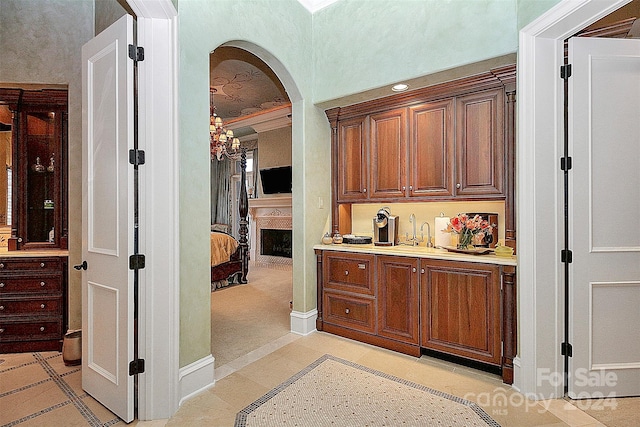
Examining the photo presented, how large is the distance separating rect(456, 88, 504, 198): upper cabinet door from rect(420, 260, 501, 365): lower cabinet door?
2.35ft

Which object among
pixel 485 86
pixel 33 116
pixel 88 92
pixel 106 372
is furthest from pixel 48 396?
pixel 485 86

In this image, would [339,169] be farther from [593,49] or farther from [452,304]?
[593,49]

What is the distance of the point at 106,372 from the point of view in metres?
2.10

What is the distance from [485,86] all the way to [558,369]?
219 centimetres

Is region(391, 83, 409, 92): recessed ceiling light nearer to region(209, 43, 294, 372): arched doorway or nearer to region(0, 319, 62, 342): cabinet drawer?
region(209, 43, 294, 372): arched doorway

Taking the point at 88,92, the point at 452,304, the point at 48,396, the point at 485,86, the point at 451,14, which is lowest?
the point at 48,396

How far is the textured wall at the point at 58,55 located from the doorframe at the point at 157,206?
1.58 m

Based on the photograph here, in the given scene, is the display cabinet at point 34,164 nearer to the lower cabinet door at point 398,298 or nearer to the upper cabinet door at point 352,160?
the upper cabinet door at point 352,160

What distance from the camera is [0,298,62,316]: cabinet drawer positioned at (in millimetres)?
2936

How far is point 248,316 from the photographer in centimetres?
396

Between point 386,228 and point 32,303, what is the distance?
3375 millimetres

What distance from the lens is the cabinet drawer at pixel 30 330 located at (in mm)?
2934

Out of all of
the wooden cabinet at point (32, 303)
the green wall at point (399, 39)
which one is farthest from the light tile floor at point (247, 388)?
the green wall at point (399, 39)

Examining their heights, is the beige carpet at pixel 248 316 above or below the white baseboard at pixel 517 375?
below
